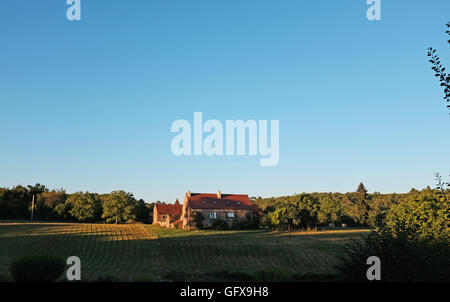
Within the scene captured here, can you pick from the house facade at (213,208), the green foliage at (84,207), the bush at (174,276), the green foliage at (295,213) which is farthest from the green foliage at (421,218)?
the green foliage at (84,207)

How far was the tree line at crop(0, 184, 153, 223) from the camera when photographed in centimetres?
10106

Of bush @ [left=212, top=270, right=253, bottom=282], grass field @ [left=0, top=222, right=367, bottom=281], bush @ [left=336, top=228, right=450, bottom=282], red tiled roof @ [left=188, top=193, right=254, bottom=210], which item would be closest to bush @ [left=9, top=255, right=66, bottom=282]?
grass field @ [left=0, top=222, right=367, bottom=281]

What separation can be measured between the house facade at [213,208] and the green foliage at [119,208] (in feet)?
94.0

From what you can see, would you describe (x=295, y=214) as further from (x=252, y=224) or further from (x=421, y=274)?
(x=421, y=274)

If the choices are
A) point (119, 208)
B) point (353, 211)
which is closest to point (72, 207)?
point (119, 208)

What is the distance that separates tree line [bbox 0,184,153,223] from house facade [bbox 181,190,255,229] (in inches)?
1197

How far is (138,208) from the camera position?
106 meters

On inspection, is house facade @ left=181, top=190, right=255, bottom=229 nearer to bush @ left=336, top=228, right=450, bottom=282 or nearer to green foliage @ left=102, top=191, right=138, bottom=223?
green foliage @ left=102, top=191, right=138, bottom=223

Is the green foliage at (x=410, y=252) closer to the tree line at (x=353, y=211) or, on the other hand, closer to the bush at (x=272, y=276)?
the tree line at (x=353, y=211)

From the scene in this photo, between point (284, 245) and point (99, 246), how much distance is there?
2447 centimetres

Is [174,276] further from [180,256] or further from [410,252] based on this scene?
[410,252]

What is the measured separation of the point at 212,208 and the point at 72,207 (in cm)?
5479
